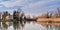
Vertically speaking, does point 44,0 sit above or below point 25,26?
above

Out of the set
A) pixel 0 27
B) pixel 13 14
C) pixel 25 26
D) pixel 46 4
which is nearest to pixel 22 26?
pixel 25 26

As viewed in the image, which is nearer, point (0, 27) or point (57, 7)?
point (57, 7)

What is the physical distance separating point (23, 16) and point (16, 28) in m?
0.24

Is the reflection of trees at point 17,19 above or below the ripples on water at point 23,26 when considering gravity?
above

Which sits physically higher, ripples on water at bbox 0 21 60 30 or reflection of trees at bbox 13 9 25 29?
reflection of trees at bbox 13 9 25 29

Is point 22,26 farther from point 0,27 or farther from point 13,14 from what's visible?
point 0,27

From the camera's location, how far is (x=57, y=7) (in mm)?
2127

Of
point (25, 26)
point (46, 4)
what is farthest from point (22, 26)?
point (46, 4)

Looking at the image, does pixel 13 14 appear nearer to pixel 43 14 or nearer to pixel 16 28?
pixel 16 28

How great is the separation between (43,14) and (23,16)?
0.35 m

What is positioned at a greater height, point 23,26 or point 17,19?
point 17,19

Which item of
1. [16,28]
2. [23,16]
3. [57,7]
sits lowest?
[16,28]

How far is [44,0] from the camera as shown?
2.17m

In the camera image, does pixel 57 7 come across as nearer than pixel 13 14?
Yes
